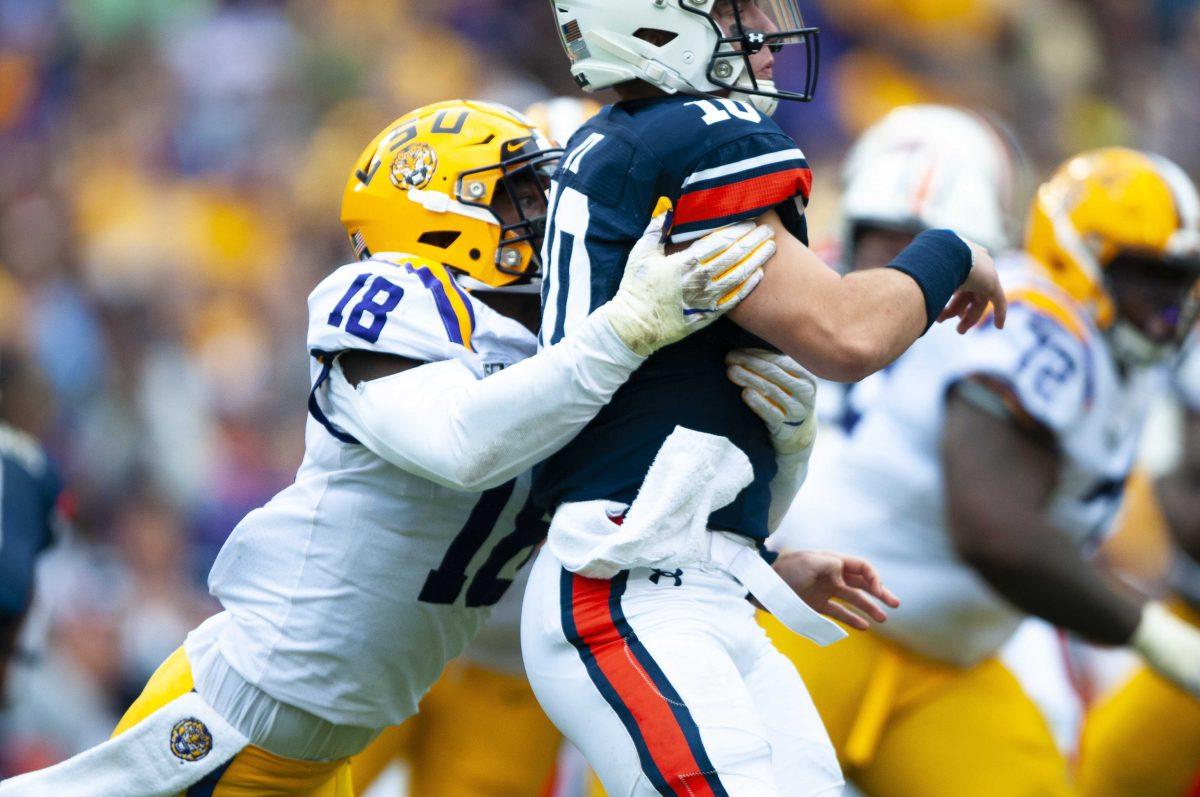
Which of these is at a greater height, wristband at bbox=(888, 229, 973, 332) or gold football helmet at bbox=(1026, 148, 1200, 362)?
wristband at bbox=(888, 229, 973, 332)

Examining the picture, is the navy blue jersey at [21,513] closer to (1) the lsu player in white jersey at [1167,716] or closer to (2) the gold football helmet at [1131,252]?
(2) the gold football helmet at [1131,252]

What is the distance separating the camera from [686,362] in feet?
9.32

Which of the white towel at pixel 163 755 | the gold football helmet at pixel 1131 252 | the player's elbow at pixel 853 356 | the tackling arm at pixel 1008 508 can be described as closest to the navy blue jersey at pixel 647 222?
the player's elbow at pixel 853 356

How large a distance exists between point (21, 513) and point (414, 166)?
6.58 feet

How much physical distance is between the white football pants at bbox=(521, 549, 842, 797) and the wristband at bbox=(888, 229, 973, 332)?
56 centimetres

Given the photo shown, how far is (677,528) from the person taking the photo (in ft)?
8.93

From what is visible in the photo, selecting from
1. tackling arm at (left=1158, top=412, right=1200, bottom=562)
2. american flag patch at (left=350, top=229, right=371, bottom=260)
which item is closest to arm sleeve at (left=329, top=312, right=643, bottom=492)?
american flag patch at (left=350, top=229, right=371, bottom=260)

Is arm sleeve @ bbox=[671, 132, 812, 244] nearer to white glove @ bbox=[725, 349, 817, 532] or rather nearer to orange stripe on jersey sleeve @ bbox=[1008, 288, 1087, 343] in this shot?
white glove @ bbox=[725, 349, 817, 532]

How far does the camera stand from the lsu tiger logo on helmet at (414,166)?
10.7 feet

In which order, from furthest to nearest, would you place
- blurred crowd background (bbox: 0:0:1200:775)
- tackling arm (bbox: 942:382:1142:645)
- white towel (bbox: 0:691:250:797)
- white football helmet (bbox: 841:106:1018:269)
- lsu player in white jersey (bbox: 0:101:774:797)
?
blurred crowd background (bbox: 0:0:1200:775)
white football helmet (bbox: 841:106:1018:269)
tackling arm (bbox: 942:382:1142:645)
white towel (bbox: 0:691:250:797)
lsu player in white jersey (bbox: 0:101:774:797)

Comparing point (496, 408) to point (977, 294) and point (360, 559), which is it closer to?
point (360, 559)

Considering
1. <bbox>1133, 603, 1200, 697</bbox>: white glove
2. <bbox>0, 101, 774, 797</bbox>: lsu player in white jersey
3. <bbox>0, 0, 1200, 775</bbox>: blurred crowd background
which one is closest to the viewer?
<bbox>0, 101, 774, 797</bbox>: lsu player in white jersey

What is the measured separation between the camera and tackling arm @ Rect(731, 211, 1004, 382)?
2.66 meters

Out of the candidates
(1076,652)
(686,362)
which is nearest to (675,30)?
(686,362)
